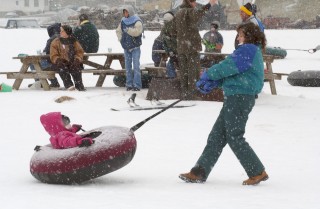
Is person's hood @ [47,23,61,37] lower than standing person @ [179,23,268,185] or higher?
lower

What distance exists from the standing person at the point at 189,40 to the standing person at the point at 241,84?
6.18 meters

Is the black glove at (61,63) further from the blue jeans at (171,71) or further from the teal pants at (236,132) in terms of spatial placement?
the teal pants at (236,132)

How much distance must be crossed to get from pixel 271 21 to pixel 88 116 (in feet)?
147

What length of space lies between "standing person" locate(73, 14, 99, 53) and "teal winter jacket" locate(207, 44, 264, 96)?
1014 centimetres

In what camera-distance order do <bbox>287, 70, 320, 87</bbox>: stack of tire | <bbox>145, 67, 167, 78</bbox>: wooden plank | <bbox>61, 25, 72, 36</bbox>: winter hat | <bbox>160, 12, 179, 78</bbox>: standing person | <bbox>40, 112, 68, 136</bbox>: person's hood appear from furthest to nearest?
<bbox>287, 70, 320, 87</bbox>: stack of tire < <bbox>61, 25, 72, 36</bbox>: winter hat < <bbox>145, 67, 167, 78</bbox>: wooden plank < <bbox>160, 12, 179, 78</bbox>: standing person < <bbox>40, 112, 68, 136</bbox>: person's hood

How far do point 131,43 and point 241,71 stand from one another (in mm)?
8814

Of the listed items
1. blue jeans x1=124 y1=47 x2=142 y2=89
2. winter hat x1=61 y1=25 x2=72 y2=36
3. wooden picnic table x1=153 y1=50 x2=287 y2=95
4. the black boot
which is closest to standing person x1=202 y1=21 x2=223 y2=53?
wooden picnic table x1=153 y1=50 x2=287 y2=95

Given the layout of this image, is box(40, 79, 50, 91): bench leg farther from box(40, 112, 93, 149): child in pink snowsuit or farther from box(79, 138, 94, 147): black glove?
box(79, 138, 94, 147): black glove

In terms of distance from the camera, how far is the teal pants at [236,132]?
6.65 meters

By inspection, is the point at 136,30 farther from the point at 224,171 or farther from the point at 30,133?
the point at 224,171

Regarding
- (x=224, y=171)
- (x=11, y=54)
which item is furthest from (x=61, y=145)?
(x=11, y=54)

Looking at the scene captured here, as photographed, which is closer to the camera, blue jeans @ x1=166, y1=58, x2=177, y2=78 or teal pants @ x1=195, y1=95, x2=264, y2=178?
teal pants @ x1=195, y1=95, x2=264, y2=178

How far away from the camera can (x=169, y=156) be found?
28.0 feet

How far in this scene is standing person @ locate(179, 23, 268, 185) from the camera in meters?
6.59
